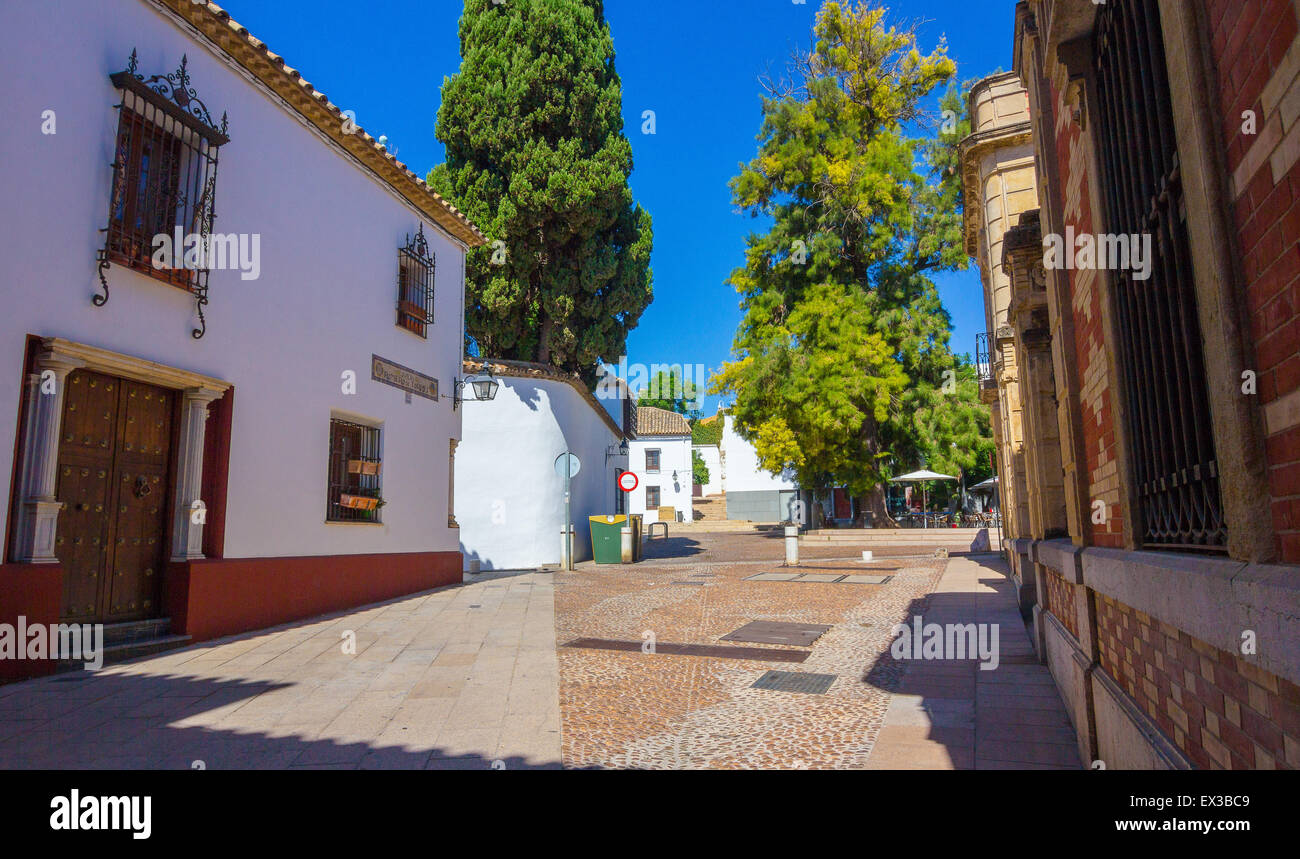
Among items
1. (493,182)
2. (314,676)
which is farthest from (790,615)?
(493,182)

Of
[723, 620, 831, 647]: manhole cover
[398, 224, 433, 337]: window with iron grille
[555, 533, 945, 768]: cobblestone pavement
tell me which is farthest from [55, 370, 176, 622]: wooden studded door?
[723, 620, 831, 647]: manhole cover

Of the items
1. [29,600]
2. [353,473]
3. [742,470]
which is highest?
[742,470]

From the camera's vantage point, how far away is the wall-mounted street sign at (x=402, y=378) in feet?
35.7

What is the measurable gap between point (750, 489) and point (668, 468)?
565cm

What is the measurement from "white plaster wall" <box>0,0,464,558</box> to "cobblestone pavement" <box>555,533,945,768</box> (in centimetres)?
341

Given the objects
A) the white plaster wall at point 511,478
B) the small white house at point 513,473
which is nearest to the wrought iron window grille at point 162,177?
the small white house at point 513,473

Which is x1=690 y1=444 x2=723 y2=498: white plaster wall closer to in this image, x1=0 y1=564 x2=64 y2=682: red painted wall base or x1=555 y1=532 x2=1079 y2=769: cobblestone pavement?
x1=555 y1=532 x2=1079 y2=769: cobblestone pavement

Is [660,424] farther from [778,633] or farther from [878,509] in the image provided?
[778,633]

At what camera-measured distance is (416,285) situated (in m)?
12.3

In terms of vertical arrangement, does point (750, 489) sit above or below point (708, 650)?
above

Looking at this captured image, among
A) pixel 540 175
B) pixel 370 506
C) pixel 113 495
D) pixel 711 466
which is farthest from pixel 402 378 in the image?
pixel 711 466

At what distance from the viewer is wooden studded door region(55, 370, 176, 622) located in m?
6.34

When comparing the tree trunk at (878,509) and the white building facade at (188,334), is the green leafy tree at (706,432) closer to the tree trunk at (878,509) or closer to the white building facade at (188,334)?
the tree trunk at (878,509)

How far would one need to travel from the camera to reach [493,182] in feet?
61.2
